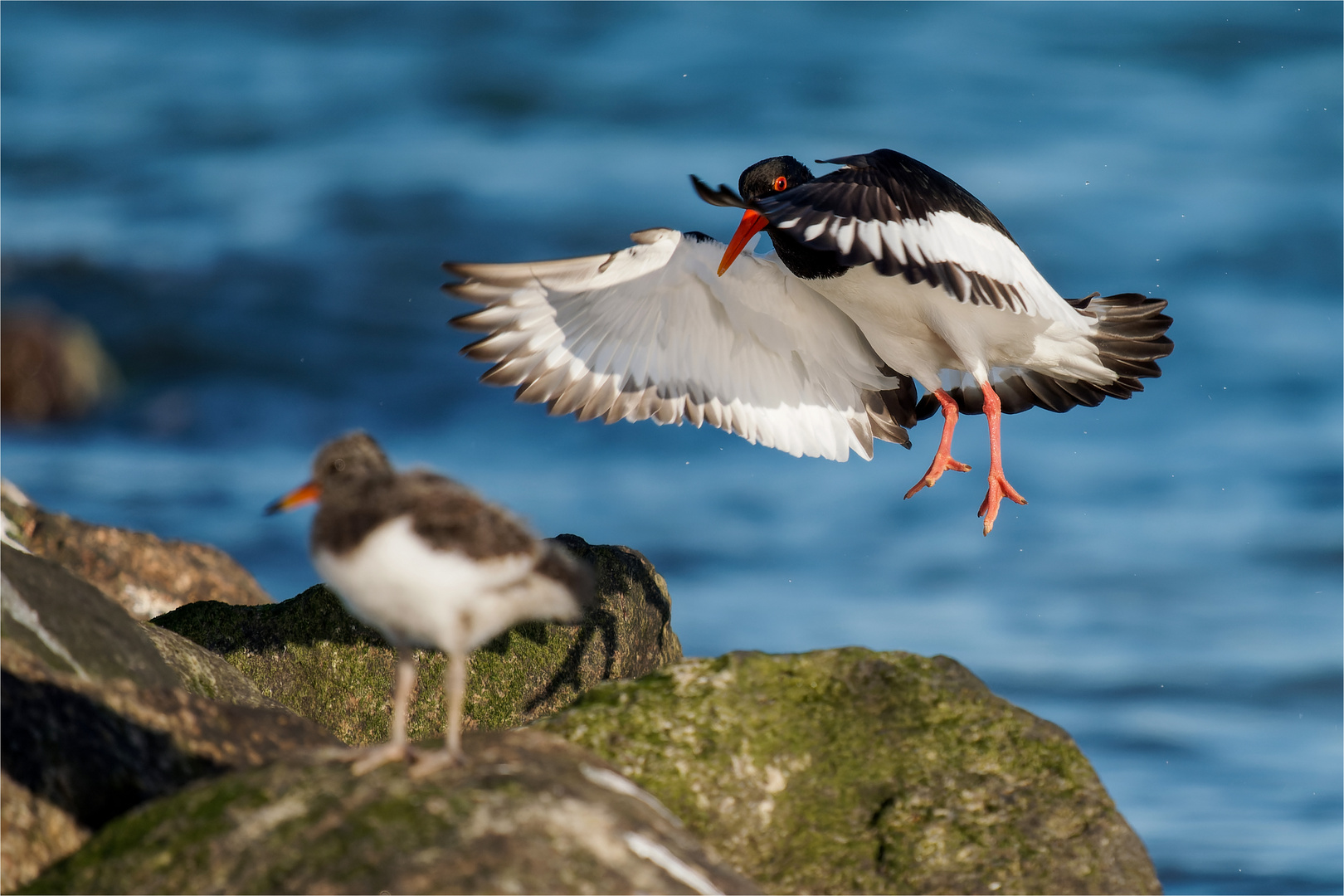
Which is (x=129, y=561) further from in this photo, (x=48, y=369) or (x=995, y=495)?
(x=48, y=369)

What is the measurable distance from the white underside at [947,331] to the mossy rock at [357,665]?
2.69 m

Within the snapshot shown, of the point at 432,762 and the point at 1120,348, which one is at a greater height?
the point at 1120,348

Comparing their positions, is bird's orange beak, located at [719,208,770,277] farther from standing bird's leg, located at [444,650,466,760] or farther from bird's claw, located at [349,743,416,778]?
bird's claw, located at [349,743,416,778]

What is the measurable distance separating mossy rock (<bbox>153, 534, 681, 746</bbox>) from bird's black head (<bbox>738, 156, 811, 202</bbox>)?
2666 millimetres

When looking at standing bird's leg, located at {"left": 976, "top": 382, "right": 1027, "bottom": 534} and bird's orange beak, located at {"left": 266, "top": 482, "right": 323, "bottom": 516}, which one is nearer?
bird's orange beak, located at {"left": 266, "top": 482, "right": 323, "bottom": 516}

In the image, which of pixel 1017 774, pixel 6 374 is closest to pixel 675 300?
pixel 1017 774

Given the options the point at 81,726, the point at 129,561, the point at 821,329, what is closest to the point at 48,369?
the point at 129,561

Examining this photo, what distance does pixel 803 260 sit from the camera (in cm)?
761

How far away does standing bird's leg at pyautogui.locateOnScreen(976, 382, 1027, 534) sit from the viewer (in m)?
7.79

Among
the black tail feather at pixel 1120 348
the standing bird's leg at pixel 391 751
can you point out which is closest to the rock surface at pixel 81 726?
the standing bird's leg at pixel 391 751

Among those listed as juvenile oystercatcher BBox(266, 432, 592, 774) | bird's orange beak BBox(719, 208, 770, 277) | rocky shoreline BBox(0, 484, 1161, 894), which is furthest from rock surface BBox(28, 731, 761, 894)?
bird's orange beak BBox(719, 208, 770, 277)

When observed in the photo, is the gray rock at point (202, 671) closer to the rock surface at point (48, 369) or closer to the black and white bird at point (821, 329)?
the black and white bird at point (821, 329)

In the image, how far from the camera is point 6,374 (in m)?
19.0

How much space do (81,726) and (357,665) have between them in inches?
92.8
